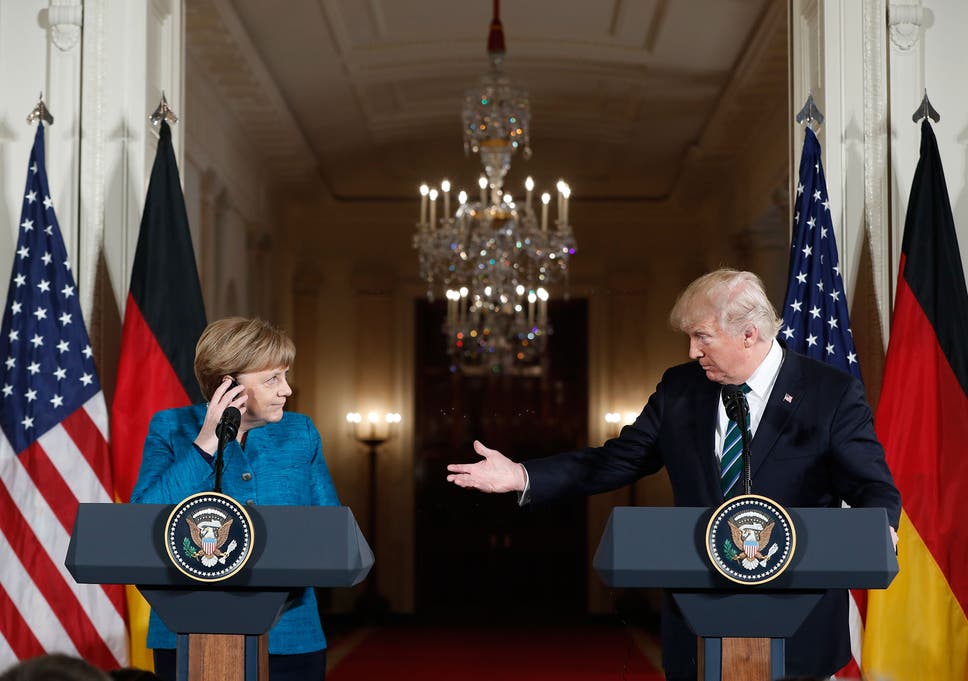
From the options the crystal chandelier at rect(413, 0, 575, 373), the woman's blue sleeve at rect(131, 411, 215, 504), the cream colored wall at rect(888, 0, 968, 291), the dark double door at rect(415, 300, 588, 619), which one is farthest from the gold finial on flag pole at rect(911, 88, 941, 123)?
the dark double door at rect(415, 300, 588, 619)

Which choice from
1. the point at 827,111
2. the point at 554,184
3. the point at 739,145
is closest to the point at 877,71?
the point at 827,111

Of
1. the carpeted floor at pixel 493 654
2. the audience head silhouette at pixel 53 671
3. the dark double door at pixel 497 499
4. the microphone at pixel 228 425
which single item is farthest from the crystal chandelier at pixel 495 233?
the audience head silhouette at pixel 53 671

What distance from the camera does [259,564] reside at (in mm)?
2465

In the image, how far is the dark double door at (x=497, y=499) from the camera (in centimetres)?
1323

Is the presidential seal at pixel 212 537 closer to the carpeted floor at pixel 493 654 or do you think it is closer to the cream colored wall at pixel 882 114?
the cream colored wall at pixel 882 114

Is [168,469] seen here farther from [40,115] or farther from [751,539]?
A: [40,115]

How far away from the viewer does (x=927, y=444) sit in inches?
181

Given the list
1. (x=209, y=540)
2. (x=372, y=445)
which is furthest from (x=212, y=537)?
(x=372, y=445)

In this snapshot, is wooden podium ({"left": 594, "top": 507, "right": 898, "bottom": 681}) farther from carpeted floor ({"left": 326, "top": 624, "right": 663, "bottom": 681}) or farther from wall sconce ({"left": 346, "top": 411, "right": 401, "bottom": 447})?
wall sconce ({"left": 346, "top": 411, "right": 401, "bottom": 447})

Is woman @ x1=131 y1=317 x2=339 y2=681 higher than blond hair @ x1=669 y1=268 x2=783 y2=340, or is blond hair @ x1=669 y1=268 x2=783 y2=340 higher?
blond hair @ x1=669 y1=268 x2=783 y2=340

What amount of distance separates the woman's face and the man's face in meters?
1.08

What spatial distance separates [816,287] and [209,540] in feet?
10.1

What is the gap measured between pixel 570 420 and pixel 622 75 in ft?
16.6

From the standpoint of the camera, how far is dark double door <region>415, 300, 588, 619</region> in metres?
13.2
